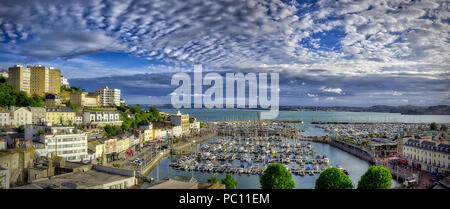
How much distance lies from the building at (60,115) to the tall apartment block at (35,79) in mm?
3482

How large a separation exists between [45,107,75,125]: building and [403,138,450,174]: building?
63.9 ft

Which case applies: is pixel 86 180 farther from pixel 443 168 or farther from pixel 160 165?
pixel 443 168

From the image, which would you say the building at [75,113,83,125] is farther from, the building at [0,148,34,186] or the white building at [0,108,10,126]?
the building at [0,148,34,186]

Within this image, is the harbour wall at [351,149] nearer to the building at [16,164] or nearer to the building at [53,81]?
the building at [16,164]

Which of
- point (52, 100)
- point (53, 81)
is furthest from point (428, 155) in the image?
point (53, 81)

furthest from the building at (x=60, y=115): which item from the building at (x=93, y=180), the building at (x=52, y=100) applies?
the building at (x=93, y=180)

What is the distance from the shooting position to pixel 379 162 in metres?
15.1

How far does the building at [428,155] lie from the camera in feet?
39.2

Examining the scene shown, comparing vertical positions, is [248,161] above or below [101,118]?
below

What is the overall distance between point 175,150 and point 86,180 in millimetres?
14020

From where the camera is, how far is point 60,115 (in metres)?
19.0

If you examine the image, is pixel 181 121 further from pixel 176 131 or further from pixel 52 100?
pixel 52 100

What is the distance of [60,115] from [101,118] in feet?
8.74
